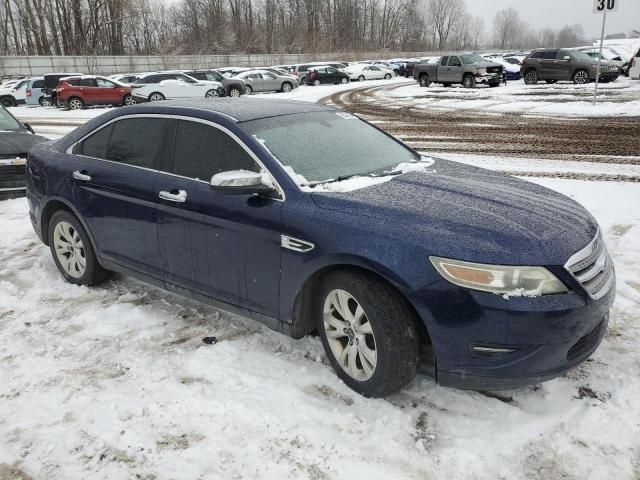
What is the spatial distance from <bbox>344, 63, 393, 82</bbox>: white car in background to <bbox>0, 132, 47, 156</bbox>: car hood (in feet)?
115

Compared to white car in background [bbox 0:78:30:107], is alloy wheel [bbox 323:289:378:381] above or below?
below

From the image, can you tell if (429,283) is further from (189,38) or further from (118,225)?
(189,38)

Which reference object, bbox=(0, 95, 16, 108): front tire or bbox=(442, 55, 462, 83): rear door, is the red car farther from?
bbox=(442, 55, 462, 83): rear door

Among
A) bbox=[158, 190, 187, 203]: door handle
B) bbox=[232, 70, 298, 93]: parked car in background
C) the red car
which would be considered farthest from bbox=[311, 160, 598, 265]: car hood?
bbox=[232, 70, 298, 93]: parked car in background

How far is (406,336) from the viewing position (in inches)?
111

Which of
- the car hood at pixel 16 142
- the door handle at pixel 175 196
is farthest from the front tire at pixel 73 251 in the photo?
the car hood at pixel 16 142

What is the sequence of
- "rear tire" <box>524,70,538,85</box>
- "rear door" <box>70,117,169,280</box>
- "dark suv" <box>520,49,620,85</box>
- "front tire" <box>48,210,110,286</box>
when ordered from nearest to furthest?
1. "rear door" <box>70,117,169,280</box>
2. "front tire" <box>48,210,110,286</box>
3. "dark suv" <box>520,49,620,85</box>
4. "rear tire" <box>524,70,538,85</box>

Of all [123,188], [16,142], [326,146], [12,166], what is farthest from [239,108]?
[16,142]

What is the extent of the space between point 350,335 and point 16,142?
Answer: 7633mm

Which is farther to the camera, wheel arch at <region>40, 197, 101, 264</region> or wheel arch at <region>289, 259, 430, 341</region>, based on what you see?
wheel arch at <region>40, 197, 101, 264</region>

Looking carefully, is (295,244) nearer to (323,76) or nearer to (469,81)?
(469,81)

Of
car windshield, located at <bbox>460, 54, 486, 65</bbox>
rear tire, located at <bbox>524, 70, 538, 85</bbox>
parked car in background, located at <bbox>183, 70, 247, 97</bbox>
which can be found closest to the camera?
rear tire, located at <bbox>524, 70, 538, 85</bbox>

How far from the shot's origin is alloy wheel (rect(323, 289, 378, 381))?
299 centimetres

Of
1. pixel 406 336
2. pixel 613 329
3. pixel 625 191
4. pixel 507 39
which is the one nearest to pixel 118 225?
pixel 406 336
